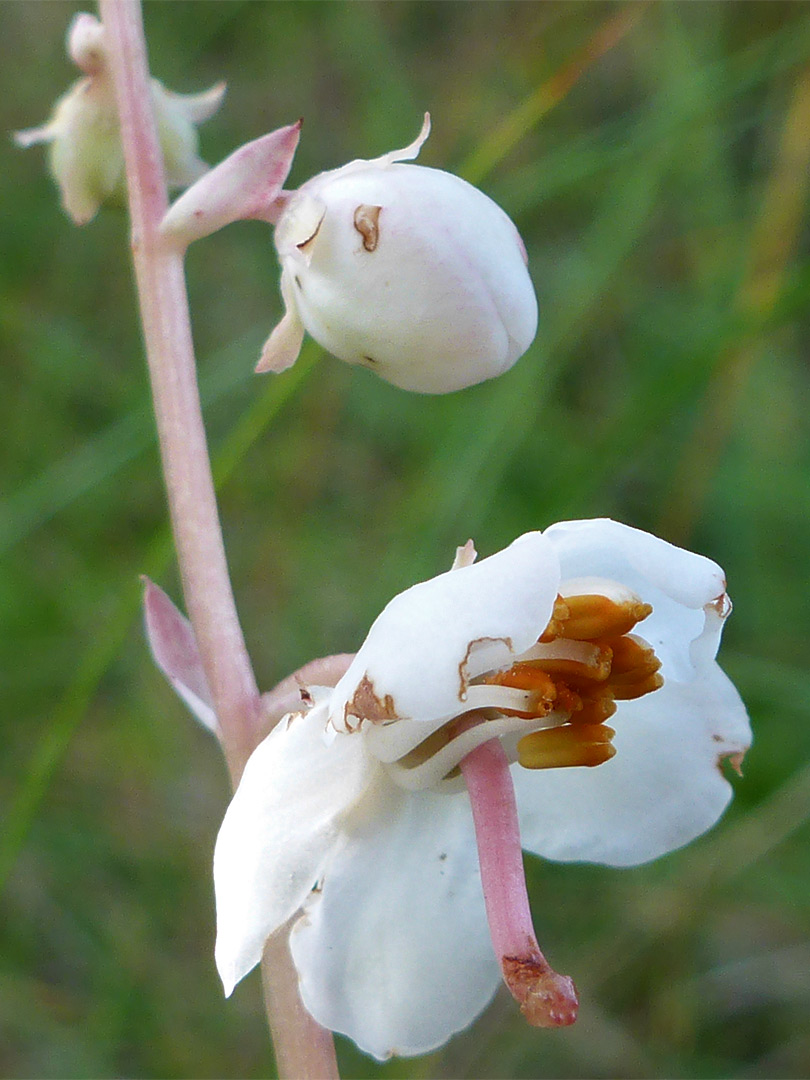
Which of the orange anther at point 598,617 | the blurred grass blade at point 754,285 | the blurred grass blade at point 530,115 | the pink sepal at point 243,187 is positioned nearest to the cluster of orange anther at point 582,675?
the orange anther at point 598,617

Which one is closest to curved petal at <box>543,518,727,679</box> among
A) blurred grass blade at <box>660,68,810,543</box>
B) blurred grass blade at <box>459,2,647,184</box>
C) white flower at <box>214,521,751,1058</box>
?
white flower at <box>214,521,751,1058</box>

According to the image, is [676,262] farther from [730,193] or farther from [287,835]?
[287,835]

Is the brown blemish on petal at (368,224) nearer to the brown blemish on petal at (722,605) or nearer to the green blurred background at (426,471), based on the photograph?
the brown blemish on petal at (722,605)

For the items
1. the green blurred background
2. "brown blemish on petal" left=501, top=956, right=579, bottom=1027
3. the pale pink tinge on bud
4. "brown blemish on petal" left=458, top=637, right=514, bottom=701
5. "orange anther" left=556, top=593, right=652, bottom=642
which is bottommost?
the green blurred background

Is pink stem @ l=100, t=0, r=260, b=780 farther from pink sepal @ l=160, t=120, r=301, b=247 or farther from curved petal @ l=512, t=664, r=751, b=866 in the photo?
curved petal @ l=512, t=664, r=751, b=866

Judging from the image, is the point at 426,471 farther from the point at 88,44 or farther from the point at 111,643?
the point at 88,44

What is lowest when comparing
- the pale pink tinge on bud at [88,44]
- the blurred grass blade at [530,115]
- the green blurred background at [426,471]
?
the green blurred background at [426,471]

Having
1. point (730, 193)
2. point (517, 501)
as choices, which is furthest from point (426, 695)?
point (730, 193)
